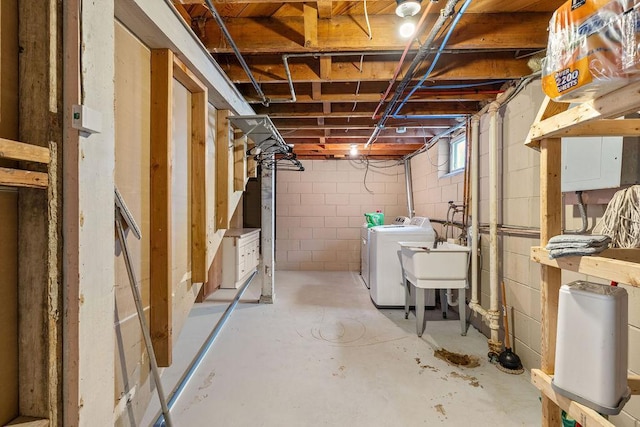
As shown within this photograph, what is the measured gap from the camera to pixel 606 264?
70 cm

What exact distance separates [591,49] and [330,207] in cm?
443

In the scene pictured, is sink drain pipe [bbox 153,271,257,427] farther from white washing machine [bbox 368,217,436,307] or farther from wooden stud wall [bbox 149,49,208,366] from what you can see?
white washing machine [bbox 368,217,436,307]

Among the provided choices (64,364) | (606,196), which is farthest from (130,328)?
(606,196)

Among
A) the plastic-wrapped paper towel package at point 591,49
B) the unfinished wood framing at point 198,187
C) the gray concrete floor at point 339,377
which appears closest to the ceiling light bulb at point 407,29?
the plastic-wrapped paper towel package at point 591,49

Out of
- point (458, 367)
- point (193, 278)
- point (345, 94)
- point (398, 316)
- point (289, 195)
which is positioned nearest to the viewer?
point (193, 278)

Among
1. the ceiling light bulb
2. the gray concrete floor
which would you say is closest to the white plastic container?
the gray concrete floor

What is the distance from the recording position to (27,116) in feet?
2.72

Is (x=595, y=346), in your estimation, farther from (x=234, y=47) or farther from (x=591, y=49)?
(x=234, y=47)

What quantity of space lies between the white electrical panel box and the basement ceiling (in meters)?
0.69

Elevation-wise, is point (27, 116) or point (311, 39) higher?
point (311, 39)

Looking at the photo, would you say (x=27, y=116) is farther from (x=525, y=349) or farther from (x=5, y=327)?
(x=525, y=349)

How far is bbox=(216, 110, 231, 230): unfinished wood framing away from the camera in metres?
2.21

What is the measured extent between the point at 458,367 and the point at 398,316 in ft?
3.16

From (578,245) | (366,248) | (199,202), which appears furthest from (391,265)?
(578,245)
